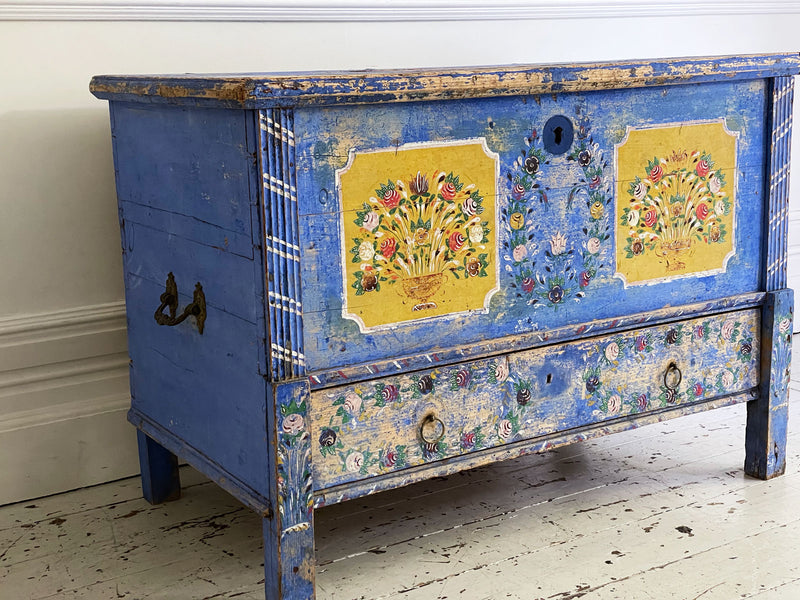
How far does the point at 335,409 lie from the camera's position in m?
1.49

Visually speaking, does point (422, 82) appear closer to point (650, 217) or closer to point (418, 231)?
point (418, 231)

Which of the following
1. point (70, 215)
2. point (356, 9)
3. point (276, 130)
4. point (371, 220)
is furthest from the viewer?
point (356, 9)

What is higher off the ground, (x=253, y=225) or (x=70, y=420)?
(x=253, y=225)

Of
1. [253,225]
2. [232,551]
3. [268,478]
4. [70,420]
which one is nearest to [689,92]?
[253,225]

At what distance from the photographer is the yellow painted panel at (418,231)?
146cm

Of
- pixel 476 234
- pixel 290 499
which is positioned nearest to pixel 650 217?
pixel 476 234

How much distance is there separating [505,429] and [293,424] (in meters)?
0.41

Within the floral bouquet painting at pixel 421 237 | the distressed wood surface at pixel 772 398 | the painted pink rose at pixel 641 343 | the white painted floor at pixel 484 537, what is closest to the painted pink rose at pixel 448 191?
the floral bouquet painting at pixel 421 237

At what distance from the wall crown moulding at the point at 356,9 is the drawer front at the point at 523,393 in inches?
38.2

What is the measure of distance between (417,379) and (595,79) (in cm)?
57

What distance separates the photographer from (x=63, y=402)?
2039mm

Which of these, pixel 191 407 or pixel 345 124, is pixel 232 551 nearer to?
pixel 191 407

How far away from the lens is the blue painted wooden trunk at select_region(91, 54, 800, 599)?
4.68 feet

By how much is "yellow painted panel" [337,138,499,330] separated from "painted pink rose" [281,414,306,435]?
170mm
